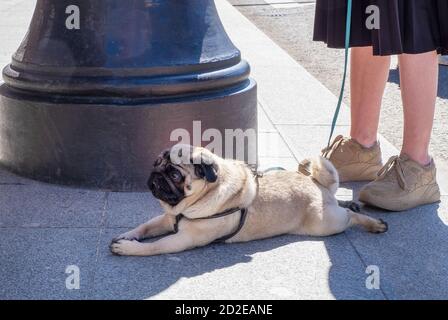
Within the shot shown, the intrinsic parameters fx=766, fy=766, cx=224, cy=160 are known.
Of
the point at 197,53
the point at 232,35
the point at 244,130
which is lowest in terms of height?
the point at 232,35

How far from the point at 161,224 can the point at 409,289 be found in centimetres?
129

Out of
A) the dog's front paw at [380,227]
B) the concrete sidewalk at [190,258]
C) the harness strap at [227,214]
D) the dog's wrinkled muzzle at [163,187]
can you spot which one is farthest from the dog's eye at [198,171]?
the dog's front paw at [380,227]

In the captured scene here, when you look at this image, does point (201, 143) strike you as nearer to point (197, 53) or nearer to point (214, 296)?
point (197, 53)

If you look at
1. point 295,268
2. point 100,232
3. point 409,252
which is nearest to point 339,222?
point 409,252

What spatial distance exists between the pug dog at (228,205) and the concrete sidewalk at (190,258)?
0.06 meters

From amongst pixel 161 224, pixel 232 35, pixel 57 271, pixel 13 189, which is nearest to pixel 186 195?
pixel 161 224

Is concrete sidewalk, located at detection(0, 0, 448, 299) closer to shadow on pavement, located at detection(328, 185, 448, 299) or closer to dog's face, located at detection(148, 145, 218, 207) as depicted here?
shadow on pavement, located at detection(328, 185, 448, 299)

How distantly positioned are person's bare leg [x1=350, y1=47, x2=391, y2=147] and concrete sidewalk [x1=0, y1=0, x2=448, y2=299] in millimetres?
369

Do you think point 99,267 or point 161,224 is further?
point 161,224

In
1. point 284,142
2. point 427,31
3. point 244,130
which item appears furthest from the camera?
point 284,142

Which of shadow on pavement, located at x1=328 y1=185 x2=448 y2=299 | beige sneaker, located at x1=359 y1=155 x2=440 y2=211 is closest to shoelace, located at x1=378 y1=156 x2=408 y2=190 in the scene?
beige sneaker, located at x1=359 y1=155 x2=440 y2=211

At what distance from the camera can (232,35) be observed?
10.9 m

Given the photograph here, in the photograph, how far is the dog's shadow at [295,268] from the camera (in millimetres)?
3414

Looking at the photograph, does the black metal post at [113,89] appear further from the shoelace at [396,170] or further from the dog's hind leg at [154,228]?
the shoelace at [396,170]
